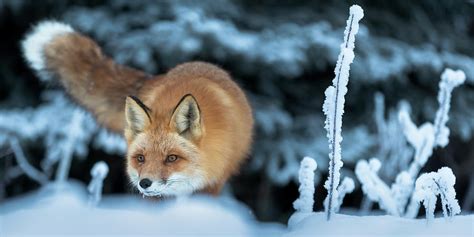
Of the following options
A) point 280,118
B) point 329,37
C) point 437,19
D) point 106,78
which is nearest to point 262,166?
point 280,118

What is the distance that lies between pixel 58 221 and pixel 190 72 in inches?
57.7

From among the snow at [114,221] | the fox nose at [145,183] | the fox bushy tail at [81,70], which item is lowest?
the snow at [114,221]

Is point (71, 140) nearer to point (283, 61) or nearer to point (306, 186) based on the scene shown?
point (306, 186)

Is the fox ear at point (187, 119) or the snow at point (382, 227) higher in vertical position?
the fox ear at point (187, 119)

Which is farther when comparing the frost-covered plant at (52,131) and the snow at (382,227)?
the frost-covered plant at (52,131)

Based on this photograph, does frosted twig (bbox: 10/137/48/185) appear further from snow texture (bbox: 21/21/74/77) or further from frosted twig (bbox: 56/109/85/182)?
snow texture (bbox: 21/21/74/77)

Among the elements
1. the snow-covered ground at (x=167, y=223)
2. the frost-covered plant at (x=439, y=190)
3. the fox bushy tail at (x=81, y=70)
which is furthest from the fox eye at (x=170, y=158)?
the fox bushy tail at (x=81, y=70)

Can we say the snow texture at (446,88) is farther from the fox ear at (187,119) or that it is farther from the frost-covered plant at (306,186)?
the fox ear at (187,119)

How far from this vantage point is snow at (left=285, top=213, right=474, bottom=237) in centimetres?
171

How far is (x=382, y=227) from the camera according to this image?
177cm

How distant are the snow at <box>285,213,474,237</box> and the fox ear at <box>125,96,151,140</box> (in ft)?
2.43

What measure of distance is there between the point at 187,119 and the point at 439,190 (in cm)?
95

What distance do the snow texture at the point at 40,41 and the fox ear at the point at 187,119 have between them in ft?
4.24

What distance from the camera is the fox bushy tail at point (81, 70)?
3.27 m
